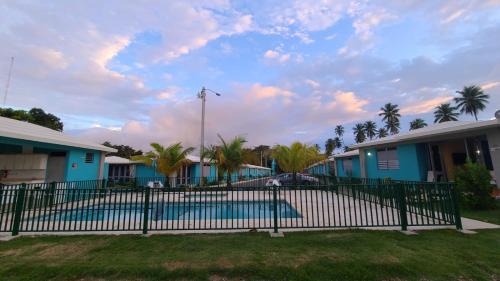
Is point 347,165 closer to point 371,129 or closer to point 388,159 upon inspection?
point 388,159

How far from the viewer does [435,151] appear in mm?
15523

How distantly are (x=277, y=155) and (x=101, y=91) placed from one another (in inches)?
629

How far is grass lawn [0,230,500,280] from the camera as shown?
3861mm

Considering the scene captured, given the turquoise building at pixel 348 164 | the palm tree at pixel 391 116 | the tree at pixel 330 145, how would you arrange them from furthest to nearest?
the tree at pixel 330 145 < the palm tree at pixel 391 116 < the turquoise building at pixel 348 164

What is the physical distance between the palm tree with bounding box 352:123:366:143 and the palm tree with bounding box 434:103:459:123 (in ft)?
82.6

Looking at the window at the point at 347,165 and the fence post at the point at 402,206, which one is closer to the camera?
the fence post at the point at 402,206

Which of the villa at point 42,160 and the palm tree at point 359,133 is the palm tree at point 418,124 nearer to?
the palm tree at point 359,133

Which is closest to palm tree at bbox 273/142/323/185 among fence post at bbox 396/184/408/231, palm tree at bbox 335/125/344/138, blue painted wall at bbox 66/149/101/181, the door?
fence post at bbox 396/184/408/231

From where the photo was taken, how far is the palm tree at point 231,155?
18.8 m

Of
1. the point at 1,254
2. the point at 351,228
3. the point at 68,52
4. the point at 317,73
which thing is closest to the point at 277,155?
the point at 317,73

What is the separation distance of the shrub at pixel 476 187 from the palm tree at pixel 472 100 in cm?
5112

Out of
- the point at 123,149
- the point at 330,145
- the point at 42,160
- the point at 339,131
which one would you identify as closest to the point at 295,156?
the point at 42,160

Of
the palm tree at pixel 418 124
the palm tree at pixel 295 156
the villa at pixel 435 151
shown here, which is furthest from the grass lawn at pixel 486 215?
the palm tree at pixel 418 124

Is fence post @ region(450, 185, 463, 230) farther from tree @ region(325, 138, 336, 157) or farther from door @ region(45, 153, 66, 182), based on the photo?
tree @ region(325, 138, 336, 157)
